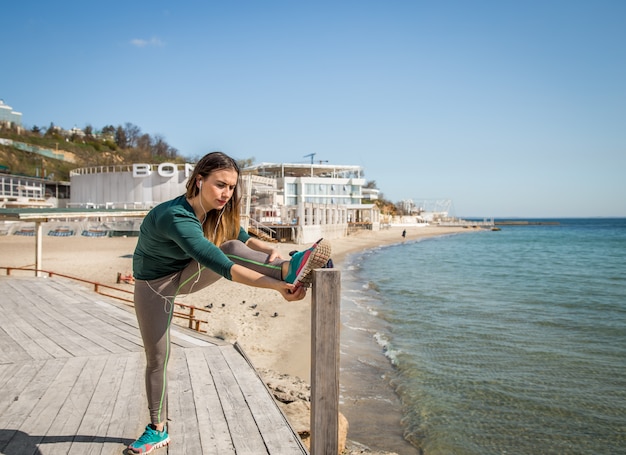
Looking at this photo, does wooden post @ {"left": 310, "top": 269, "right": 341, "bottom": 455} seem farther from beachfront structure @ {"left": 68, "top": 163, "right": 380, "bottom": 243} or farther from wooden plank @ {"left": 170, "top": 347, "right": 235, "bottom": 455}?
beachfront structure @ {"left": 68, "top": 163, "right": 380, "bottom": 243}

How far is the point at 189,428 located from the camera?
353cm

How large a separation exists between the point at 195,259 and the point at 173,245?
1.11 ft

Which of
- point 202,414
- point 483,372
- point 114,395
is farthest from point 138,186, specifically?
point 202,414

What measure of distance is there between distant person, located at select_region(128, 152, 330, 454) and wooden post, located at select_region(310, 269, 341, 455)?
4.2 inches

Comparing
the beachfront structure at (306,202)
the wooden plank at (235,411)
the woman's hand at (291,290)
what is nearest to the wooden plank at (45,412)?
the wooden plank at (235,411)

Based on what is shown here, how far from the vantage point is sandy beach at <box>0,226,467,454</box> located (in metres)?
9.26

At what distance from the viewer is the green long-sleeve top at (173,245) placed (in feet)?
8.16

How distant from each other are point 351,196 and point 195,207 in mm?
63282

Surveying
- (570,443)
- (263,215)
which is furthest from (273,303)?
(263,215)

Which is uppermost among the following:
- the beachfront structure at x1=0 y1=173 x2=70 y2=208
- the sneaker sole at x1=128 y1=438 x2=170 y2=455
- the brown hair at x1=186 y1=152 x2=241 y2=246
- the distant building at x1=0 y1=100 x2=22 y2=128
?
the distant building at x1=0 y1=100 x2=22 y2=128

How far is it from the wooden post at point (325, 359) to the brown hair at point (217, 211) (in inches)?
31.5

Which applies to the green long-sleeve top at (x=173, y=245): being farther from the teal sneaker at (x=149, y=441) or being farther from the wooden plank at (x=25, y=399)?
the wooden plank at (x=25, y=399)

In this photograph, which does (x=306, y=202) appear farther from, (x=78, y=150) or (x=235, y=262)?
(x=235, y=262)

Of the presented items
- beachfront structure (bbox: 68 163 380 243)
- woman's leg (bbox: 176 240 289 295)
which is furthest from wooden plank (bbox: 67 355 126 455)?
beachfront structure (bbox: 68 163 380 243)
